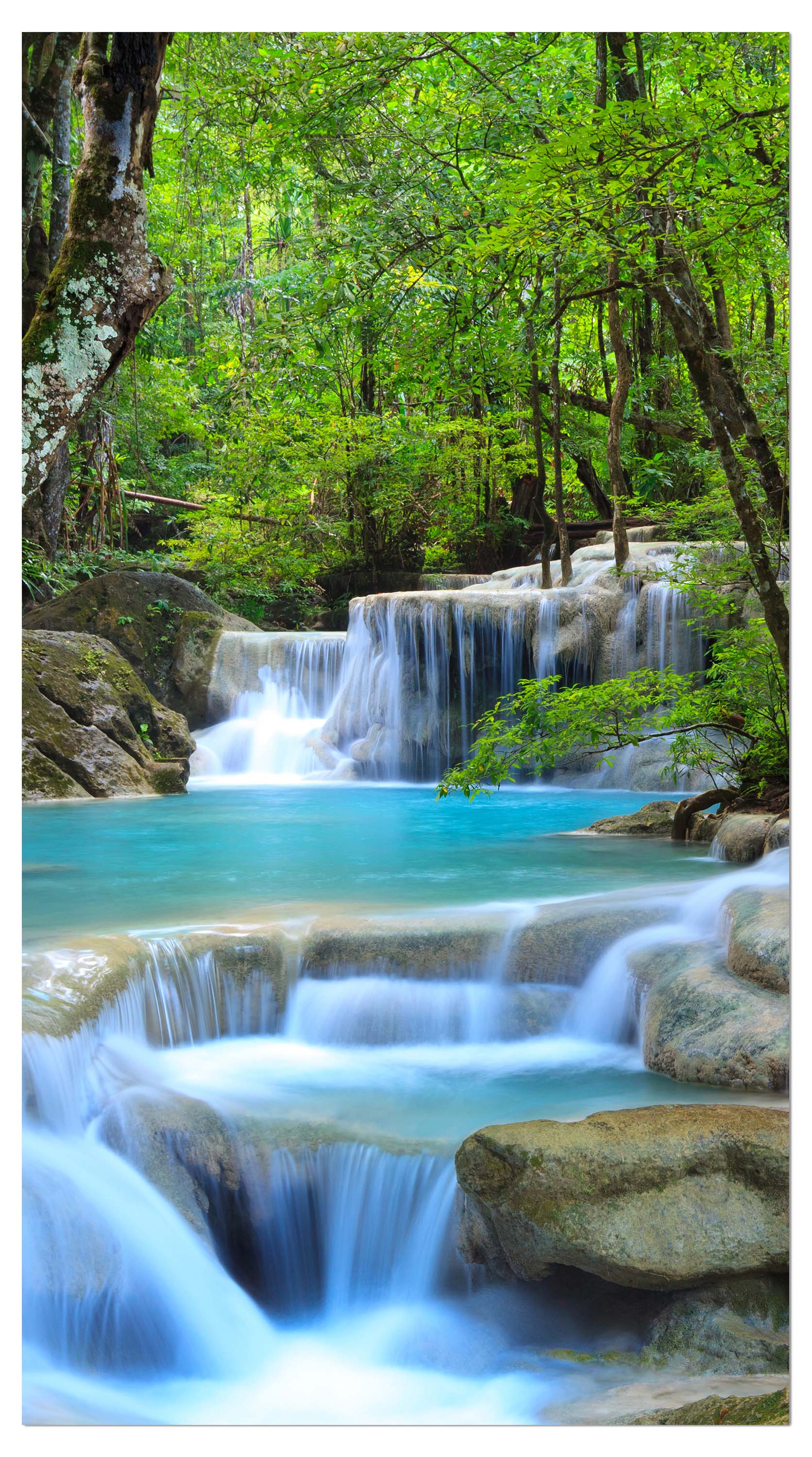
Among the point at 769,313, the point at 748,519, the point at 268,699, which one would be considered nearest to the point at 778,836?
the point at 748,519

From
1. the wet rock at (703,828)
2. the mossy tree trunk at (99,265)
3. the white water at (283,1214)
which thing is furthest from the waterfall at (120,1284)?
the wet rock at (703,828)

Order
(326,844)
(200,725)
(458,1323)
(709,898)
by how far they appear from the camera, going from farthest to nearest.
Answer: (200,725)
(326,844)
(709,898)
(458,1323)

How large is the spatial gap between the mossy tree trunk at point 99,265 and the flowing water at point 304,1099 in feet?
4.77

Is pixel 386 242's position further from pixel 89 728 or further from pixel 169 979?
pixel 89 728

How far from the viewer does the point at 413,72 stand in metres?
3.64

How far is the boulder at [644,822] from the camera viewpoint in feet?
16.5

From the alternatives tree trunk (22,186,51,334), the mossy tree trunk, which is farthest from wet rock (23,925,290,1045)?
tree trunk (22,186,51,334)

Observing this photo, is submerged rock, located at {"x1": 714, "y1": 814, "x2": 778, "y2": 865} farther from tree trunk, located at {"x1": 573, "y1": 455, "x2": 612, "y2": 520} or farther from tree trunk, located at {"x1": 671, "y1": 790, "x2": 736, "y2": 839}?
tree trunk, located at {"x1": 573, "y1": 455, "x2": 612, "y2": 520}

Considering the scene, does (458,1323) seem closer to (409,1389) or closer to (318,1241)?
(409,1389)

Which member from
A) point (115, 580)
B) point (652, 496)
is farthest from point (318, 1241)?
point (652, 496)

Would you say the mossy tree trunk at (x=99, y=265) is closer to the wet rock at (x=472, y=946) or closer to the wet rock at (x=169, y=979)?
the wet rock at (x=169, y=979)

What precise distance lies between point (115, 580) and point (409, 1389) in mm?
7460

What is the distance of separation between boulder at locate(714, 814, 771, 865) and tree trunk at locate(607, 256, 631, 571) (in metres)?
3.07

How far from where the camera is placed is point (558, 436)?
8094mm
